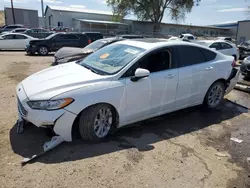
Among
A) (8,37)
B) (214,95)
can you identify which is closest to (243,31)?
(8,37)

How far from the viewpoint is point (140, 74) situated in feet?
13.0

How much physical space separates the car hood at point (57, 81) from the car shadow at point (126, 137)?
739 millimetres

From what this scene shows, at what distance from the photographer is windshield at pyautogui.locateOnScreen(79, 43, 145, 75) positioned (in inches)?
166

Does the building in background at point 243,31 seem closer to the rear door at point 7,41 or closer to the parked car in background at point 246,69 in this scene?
the parked car in background at point 246,69

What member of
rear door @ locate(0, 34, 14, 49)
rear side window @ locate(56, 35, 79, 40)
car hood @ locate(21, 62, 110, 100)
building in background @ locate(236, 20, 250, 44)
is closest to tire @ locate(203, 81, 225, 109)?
car hood @ locate(21, 62, 110, 100)

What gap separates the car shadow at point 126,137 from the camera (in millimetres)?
3572

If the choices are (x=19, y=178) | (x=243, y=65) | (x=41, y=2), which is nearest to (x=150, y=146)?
(x=19, y=178)

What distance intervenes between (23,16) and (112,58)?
50.5 meters

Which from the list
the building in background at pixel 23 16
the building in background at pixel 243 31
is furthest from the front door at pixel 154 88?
the building in background at pixel 23 16

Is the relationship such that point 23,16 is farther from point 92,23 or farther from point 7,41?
point 7,41

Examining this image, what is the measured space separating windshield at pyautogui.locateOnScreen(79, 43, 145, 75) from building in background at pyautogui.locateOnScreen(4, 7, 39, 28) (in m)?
48.3

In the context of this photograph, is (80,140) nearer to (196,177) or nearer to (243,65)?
(196,177)

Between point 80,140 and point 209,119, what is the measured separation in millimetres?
2784

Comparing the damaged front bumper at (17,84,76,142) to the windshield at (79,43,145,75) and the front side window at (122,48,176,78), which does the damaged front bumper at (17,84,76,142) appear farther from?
the front side window at (122,48,176,78)
